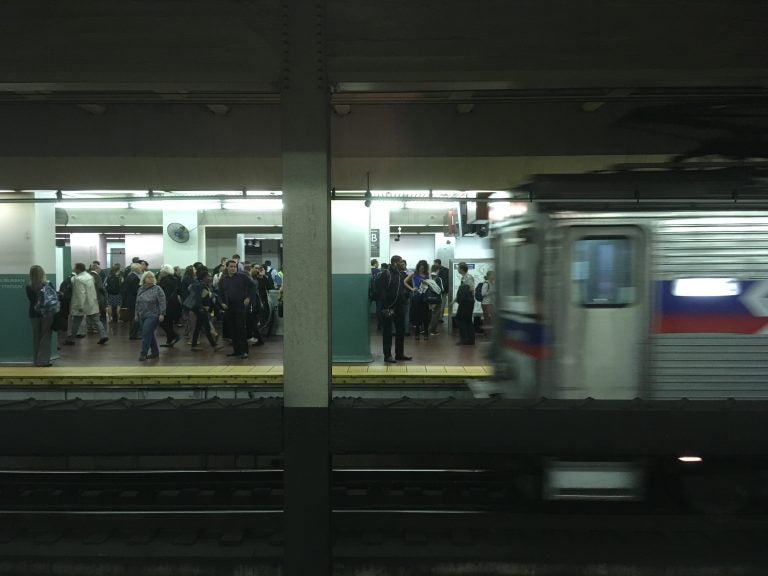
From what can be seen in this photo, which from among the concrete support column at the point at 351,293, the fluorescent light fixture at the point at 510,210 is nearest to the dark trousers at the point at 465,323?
the concrete support column at the point at 351,293

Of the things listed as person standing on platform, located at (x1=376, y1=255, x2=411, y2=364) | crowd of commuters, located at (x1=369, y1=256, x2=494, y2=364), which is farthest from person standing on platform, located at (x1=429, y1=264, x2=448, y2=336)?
person standing on platform, located at (x1=376, y1=255, x2=411, y2=364)

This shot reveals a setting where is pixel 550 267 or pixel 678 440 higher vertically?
pixel 550 267

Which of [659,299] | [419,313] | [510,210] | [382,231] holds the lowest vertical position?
[419,313]

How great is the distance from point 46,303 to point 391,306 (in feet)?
19.4

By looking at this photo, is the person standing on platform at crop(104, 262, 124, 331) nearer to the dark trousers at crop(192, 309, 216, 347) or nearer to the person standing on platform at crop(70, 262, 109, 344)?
the person standing on platform at crop(70, 262, 109, 344)

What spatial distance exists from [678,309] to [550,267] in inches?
41.9

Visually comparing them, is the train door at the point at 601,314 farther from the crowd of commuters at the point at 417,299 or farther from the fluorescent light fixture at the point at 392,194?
the crowd of commuters at the point at 417,299

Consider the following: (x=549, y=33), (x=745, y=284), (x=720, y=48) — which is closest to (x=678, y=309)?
(x=745, y=284)

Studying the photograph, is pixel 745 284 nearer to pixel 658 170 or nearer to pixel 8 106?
pixel 658 170

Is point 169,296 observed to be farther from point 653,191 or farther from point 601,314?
point 653,191

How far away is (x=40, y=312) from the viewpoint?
1041cm

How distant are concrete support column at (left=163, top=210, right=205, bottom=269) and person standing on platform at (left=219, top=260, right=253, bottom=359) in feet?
22.7

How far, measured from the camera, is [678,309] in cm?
492

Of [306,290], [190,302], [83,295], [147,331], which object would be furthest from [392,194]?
[306,290]
